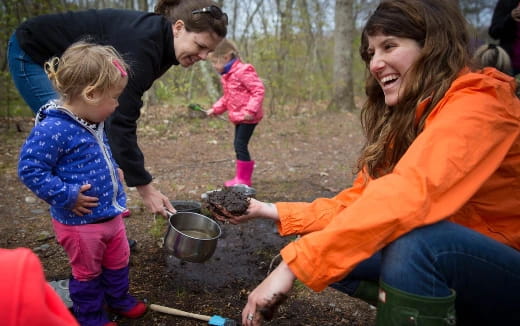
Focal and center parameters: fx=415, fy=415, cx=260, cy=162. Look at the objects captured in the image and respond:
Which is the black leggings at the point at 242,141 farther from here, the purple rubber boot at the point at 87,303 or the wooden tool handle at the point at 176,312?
the purple rubber boot at the point at 87,303

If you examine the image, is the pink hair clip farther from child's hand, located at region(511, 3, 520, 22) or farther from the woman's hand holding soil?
child's hand, located at region(511, 3, 520, 22)

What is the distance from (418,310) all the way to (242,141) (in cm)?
372

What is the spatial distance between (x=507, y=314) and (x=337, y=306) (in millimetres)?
1042

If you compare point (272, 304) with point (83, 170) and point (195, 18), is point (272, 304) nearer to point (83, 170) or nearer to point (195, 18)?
point (83, 170)

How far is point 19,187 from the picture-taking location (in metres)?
4.35

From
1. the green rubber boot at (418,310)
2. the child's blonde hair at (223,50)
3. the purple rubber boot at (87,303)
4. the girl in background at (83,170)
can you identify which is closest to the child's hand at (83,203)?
the girl in background at (83,170)

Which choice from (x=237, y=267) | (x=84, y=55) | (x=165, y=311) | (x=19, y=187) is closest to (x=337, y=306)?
(x=237, y=267)

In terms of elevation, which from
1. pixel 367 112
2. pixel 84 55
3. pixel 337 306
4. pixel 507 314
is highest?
pixel 84 55

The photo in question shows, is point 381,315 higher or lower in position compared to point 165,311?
higher

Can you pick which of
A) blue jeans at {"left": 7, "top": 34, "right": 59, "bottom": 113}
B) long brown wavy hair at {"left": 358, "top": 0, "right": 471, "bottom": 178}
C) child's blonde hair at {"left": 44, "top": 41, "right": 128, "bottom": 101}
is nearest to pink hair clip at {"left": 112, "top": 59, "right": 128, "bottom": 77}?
child's blonde hair at {"left": 44, "top": 41, "right": 128, "bottom": 101}

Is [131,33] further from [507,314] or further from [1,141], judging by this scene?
[1,141]

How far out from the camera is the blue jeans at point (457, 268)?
139 cm

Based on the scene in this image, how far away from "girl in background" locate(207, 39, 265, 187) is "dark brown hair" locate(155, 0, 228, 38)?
215cm

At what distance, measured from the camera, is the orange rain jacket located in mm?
1327
